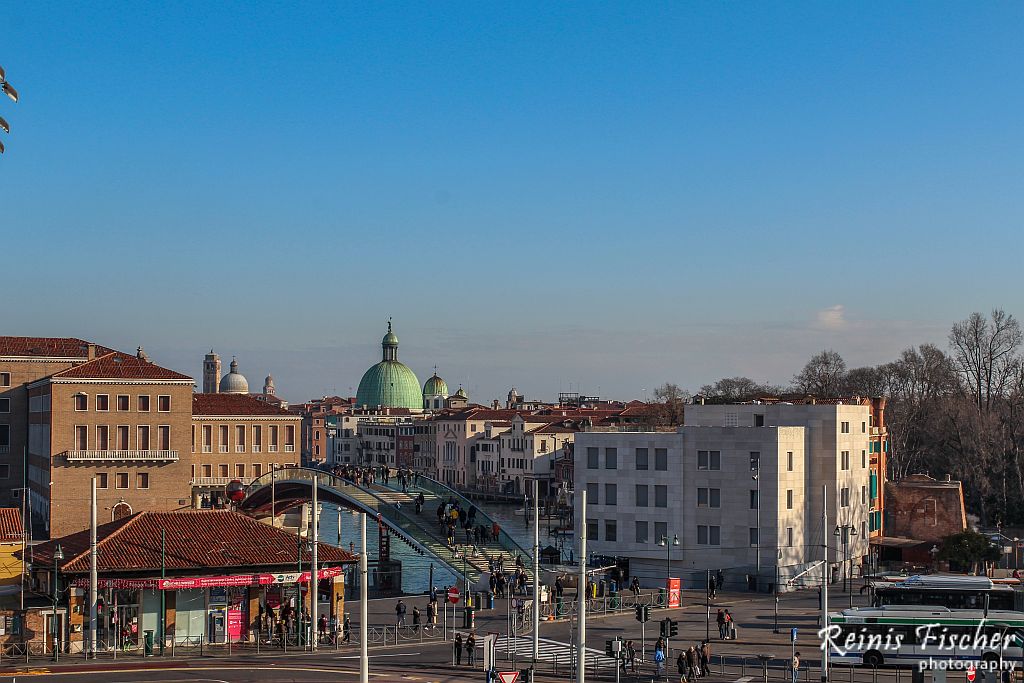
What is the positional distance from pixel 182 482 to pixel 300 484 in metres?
11.8

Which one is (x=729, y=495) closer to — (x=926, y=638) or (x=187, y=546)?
(x=926, y=638)

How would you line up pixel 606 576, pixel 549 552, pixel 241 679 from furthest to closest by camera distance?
pixel 549 552, pixel 606 576, pixel 241 679


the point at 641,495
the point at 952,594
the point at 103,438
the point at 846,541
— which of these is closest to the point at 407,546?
the point at 103,438

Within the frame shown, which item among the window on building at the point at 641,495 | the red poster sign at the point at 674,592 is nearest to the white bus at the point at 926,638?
the red poster sign at the point at 674,592

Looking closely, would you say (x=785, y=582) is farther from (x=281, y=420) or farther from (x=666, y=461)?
(x=281, y=420)

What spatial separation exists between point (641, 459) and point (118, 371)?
46660 mm

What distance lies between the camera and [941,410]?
11338cm

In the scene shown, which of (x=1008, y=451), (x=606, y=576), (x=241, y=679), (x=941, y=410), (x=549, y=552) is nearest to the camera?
(x=241, y=679)

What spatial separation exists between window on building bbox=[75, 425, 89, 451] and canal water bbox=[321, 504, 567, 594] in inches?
786

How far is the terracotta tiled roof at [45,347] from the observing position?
358 ft

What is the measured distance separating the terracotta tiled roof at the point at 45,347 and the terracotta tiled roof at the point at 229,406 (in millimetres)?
12160

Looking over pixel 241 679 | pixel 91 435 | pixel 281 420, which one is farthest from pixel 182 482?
pixel 241 679

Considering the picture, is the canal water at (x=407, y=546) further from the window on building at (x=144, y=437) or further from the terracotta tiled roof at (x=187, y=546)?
the terracotta tiled roof at (x=187, y=546)

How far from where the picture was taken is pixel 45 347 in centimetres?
11156
